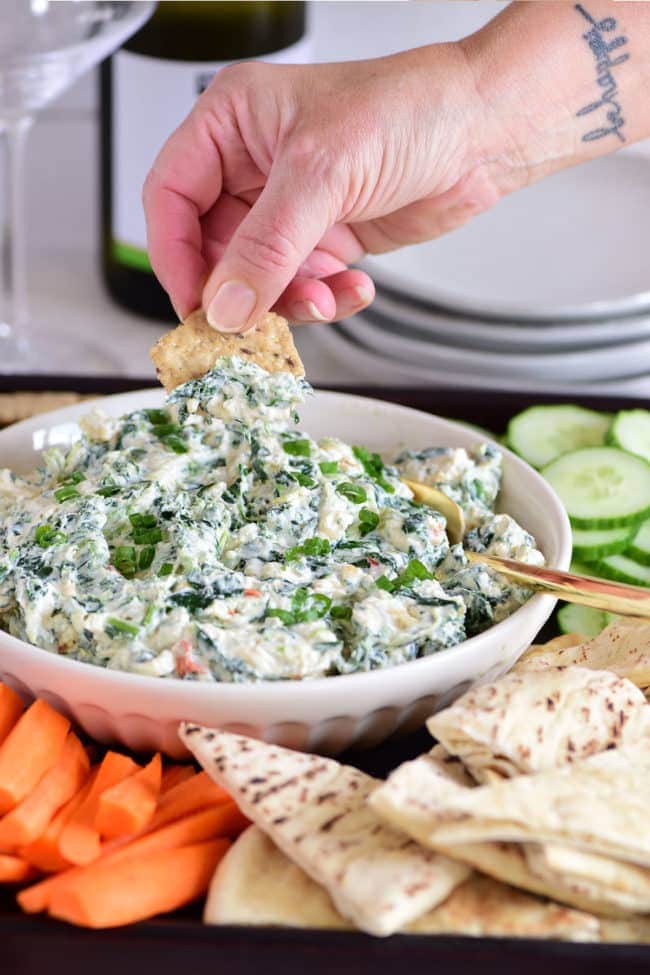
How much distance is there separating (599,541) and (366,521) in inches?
25.1

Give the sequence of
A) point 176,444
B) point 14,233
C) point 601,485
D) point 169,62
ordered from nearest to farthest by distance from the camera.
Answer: point 176,444
point 601,485
point 169,62
point 14,233

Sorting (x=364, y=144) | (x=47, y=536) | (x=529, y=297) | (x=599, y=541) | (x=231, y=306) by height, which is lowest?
(x=529, y=297)

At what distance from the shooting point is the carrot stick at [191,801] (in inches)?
78.4

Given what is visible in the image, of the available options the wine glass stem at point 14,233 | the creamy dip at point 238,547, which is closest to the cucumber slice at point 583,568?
the creamy dip at point 238,547

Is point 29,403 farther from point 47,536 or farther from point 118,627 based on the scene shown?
point 118,627

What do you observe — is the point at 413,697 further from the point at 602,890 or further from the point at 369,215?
the point at 369,215

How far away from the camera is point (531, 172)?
10.2 ft

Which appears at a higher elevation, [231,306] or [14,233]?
[231,306]

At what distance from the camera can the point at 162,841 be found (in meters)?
1.92

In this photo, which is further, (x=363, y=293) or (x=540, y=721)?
(x=363, y=293)

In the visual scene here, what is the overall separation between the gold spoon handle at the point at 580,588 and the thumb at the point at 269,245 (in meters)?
0.66

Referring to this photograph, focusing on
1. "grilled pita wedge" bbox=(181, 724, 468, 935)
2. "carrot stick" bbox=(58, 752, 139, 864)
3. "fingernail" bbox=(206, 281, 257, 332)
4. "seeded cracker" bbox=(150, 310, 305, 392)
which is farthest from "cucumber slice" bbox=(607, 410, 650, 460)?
"carrot stick" bbox=(58, 752, 139, 864)

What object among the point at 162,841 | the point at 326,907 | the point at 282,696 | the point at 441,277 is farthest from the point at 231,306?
the point at 441,277

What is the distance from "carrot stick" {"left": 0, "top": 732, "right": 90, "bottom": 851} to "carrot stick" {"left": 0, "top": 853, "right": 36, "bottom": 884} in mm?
20
